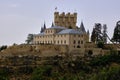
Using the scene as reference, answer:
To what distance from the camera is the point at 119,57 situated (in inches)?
2434

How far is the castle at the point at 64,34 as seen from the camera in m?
65.2

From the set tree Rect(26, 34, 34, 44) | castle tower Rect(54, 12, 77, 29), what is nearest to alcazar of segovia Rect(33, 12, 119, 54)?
castle tower Rect(54, 12, 77, 29)

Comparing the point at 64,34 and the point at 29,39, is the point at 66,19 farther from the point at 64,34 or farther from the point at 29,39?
the point at 29,39

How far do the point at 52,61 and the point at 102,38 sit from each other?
50.8 feet

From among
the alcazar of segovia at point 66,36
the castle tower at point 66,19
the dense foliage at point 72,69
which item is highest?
the castle tower at point 66,19

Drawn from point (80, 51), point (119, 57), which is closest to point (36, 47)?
point (80, 51)

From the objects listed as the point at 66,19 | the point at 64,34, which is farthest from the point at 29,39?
the point at 64,34

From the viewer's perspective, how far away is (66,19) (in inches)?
2894

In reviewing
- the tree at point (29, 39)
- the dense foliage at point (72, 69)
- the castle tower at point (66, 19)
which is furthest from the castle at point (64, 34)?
the tree at point (29, 39)

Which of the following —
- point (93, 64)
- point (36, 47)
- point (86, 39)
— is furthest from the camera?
point (86, 39)

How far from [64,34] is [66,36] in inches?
21.2

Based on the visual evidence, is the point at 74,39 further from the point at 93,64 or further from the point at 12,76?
the point at 12,76

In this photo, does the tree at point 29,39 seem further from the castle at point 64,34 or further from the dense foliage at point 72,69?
the dense foliage at point 72,69

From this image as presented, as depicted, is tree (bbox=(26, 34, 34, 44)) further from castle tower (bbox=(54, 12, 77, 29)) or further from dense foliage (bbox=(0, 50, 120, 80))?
dense foliage (bbox=(0, 50, 120, 80))
